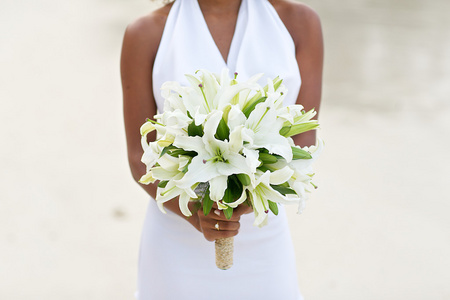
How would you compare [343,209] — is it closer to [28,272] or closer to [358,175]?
[358,175]

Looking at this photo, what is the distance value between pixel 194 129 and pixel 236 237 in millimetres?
860

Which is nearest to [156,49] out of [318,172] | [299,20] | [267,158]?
[299,20]

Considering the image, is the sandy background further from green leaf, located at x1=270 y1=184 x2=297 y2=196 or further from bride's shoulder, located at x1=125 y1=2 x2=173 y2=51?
green leaf, located at x1=270 y1=184 x2=297 y2=196

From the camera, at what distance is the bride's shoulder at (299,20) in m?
2.36

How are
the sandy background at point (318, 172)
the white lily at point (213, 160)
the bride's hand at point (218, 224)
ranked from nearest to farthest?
the white lily at point (213, 160) < the bride's hand at point (218, 224) < the sandy background at point (318, 172)

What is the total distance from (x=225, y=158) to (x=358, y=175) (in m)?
3.65

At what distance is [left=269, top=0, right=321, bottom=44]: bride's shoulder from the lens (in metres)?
2.36

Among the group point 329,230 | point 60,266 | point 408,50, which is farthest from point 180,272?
point 408,50

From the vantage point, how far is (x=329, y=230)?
14.9 ft

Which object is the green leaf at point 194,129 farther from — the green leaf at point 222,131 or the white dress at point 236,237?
the white dress at point 236,237

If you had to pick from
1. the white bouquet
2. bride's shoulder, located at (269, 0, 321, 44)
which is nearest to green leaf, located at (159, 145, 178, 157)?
the white bouquet

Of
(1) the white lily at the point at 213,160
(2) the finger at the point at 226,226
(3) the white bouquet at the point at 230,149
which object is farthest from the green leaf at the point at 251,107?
(2) the finger at the point at 226,226

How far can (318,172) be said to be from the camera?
5.17 meters

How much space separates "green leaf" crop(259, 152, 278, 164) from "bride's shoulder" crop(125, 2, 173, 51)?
80 centimetres
